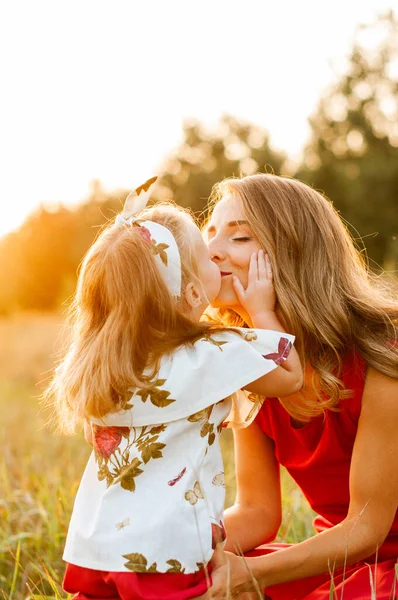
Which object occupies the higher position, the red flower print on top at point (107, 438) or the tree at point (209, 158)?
the red flower print on top at point (107, 438)

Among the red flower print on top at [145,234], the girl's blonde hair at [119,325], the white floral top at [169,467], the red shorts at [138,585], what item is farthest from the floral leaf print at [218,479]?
the red flower print on top at [145,234]

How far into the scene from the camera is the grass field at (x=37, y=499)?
3318 mm

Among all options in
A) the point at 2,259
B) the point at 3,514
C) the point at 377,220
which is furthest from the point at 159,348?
the point at 2,259

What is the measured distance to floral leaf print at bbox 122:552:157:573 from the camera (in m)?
1.93

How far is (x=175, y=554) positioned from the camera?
6.38 ft

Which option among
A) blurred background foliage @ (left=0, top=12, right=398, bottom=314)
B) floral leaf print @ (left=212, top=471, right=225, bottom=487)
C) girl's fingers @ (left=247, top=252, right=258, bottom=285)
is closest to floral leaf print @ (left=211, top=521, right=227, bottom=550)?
floral leaf print @ (left=212, top=471, right=225, bottom=487)

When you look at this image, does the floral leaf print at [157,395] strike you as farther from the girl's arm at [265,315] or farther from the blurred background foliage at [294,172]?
the blurred background foliage at [294,172]

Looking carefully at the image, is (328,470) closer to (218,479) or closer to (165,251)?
(218,479)

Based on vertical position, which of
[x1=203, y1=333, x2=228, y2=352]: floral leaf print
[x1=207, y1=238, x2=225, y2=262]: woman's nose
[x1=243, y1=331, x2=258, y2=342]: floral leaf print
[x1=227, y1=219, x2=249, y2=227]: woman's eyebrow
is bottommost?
[x1=243, y1=331, x2=258, y2=342]: floral leaf print

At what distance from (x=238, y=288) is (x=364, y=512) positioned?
29.8 inches

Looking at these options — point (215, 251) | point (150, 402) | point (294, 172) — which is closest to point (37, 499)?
point (215, 251)

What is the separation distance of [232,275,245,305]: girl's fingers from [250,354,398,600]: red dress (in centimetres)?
38

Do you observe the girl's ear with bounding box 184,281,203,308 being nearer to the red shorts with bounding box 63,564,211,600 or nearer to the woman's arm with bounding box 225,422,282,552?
the woman's arm with bounding box 225,422,282,552

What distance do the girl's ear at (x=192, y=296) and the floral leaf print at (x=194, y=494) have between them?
0.53 meters
